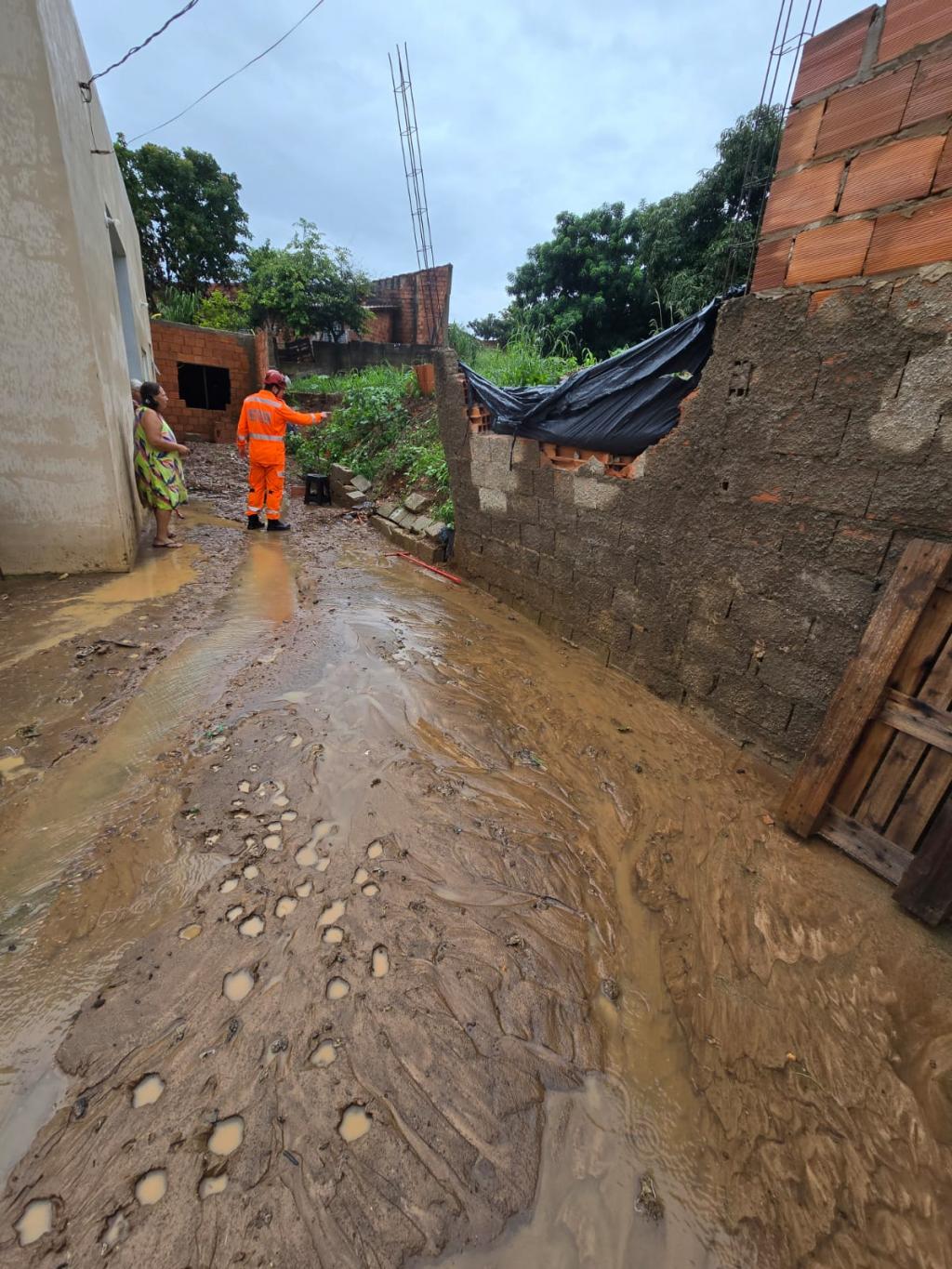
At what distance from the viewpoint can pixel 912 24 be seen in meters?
1.86

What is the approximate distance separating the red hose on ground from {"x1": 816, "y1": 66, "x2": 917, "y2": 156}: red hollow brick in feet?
12.6

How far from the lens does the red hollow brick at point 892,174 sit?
73.9 inches

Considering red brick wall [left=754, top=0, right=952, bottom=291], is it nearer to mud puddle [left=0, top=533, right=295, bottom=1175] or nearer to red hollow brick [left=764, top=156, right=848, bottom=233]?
red hollow brick [left=764, top=156, right=848, bottom=233]

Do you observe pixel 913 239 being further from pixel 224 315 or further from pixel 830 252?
pixel 224 315

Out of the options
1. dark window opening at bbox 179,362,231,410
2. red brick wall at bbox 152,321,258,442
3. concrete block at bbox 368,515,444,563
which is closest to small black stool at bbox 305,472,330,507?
concrete block at bbox 368,515,444,563

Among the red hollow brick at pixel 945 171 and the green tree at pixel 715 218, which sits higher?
the green tree at pixel 715 218

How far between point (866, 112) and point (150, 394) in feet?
18.1

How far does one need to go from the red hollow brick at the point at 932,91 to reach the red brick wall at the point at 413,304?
15262 mm

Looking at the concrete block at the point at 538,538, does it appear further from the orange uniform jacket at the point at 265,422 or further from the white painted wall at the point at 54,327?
the white painted wall at the point at 54,327

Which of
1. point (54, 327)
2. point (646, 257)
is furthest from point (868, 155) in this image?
point (646, 257)

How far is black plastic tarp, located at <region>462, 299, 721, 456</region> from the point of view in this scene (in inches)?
113

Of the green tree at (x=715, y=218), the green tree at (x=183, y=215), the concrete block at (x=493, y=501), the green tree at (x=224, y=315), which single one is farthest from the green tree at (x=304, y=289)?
→ the concrete block at (x=493, y=501)

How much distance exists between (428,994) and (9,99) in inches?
224

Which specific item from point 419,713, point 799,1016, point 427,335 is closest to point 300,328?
point 427,335
